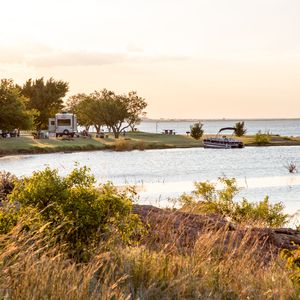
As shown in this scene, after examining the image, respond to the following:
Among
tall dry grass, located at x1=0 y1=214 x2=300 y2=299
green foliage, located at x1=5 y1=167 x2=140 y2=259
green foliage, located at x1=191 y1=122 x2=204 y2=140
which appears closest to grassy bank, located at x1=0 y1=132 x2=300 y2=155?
green foliage, located at x1=191 y1=122 x2=204 y2=140

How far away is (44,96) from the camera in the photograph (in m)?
114

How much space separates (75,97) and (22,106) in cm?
7593

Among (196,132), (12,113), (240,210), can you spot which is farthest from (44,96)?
(240,210)

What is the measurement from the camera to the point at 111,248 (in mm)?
9727

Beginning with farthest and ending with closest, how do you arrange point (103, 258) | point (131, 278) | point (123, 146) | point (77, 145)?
point (123, 146)
point (77, 145)
point (103, 258)
point (131, 278)

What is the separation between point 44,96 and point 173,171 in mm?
63924

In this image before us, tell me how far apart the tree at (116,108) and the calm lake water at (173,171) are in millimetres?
29273

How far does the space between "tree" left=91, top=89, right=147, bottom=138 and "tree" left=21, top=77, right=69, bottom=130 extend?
606cm

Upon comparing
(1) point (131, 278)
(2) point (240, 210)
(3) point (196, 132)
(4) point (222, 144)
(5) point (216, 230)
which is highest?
(1) point (131, 278)

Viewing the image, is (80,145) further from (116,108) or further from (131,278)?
(131,278)

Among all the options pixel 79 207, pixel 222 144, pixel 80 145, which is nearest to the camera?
pixel 79 207

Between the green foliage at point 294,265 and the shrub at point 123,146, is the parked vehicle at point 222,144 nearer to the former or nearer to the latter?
Answer: the shrub at point 123,146

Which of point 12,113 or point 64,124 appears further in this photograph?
point 64,124

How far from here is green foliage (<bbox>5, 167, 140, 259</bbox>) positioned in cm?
1071
